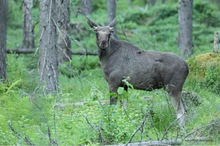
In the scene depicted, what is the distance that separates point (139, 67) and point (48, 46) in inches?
99.1

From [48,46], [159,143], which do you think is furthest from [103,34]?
[159,143]

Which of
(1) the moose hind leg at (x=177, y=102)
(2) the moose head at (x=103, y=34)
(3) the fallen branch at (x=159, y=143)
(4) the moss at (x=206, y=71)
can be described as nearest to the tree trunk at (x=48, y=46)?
(2) the moose head at (x=103, y=34)

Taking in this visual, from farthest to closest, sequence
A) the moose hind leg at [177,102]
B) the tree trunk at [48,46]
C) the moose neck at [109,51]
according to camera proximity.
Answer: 1. the tree trunk at [48,46]
2. the moose neck at [109,51]
3. the moose hind leg at [177,102]

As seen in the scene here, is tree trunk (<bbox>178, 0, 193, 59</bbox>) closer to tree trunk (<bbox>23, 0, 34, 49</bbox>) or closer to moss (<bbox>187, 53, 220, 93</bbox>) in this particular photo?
moss (<bbox>187, 53, 220, 93</bbox>)

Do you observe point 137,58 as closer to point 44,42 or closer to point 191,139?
point 44,42

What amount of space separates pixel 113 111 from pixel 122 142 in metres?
0.78

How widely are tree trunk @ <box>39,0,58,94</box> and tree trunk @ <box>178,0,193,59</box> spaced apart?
7.76 metres

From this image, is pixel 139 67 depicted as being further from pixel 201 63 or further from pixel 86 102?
pixel 201 63

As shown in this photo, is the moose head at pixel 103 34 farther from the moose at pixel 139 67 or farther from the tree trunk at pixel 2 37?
the tree trunk at pixel 2 37

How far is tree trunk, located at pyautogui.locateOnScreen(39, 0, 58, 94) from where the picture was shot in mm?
13836

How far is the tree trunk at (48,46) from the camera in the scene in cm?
1384

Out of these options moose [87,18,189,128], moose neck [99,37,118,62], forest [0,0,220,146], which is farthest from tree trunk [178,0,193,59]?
moose [87,18,189,128]

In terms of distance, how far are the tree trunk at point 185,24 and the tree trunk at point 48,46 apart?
7.76 metres

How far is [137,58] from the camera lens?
13.2 m
